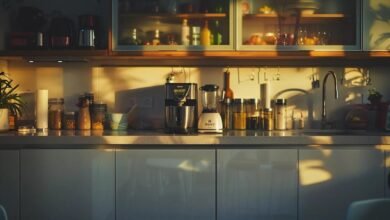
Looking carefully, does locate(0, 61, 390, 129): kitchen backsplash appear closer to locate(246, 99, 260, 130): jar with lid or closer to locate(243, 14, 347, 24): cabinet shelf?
locate(246, 99, 260, 130): jar with lid

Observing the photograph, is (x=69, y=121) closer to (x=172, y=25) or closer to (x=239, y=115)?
(x=172, y=25)

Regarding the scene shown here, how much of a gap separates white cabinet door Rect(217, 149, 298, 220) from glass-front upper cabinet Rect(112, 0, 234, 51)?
79cm

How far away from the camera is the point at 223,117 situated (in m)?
3.47

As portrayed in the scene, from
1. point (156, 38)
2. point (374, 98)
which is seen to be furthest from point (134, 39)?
point (374, 98)

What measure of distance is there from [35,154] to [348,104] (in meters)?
2.20

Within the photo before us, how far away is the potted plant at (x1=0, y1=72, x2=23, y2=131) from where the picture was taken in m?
3.27

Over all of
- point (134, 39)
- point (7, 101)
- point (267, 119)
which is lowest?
point (267, 119)

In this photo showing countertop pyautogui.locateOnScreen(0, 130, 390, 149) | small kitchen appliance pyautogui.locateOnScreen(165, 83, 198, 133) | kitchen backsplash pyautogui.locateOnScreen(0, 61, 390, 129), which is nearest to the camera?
countertop pyautogui.locateOnScreen(0, 130, 390, 149)

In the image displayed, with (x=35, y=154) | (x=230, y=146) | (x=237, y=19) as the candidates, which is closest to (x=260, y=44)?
(x=237, y=19)

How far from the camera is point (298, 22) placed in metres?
3.42

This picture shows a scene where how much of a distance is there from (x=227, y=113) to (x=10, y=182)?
1.48 meters

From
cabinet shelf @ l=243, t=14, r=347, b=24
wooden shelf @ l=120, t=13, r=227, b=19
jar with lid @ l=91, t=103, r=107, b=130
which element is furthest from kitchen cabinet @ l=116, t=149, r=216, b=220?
cabinet shelf @ l=243, t=14, r=347, b=24

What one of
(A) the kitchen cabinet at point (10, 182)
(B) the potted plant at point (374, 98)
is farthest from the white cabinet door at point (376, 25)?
(A) the kitchen cabinet at point (10, 182)

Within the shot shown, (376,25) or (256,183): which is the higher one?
(376,25)
